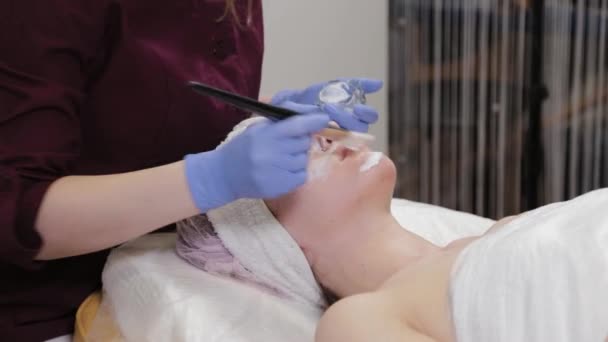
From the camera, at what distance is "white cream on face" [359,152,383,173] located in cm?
118

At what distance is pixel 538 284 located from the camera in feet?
2.77

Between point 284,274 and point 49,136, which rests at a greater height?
point 49,136

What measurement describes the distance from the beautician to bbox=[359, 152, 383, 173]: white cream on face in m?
0.05

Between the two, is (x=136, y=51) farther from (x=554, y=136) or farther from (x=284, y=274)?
(x=554, y=136)

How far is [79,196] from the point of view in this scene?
1.00 metres

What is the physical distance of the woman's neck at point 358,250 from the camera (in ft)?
3.76

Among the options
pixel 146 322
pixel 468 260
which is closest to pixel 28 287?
pixel 146 322

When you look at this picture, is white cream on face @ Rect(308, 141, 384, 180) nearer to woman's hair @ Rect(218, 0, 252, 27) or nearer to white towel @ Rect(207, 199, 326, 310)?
white towel @ Rect(207, 199, 326, 310)

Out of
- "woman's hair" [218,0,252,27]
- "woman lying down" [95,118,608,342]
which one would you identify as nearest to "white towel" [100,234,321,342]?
"woman lying down" [95,118,608,342]

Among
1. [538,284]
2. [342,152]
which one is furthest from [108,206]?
[538,284]

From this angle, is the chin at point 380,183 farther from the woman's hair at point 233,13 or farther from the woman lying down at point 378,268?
the woman's hair at point 233,13

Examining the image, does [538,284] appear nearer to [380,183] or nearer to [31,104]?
[380,183]

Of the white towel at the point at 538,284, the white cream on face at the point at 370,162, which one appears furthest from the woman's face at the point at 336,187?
the white towel at the point at 538,284

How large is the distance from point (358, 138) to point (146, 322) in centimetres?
41
